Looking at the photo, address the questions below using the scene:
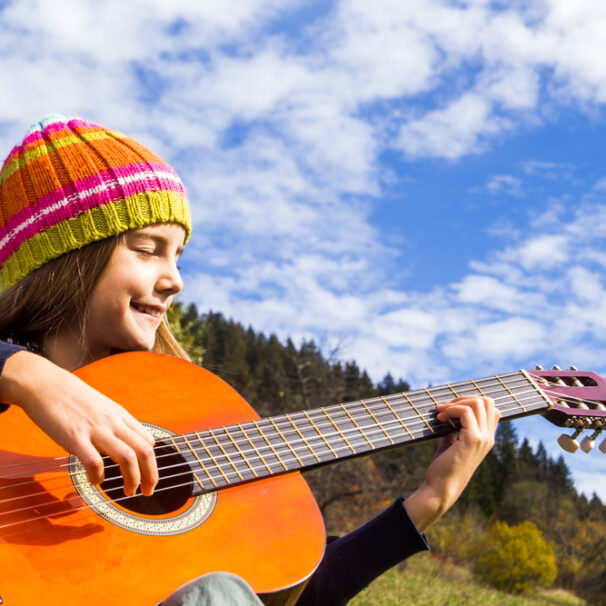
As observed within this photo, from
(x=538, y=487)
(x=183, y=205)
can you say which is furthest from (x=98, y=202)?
(x=538, y=487)

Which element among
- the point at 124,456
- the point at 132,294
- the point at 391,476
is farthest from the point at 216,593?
the point at 391,476

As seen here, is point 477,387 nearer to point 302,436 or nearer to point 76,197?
point 302,436

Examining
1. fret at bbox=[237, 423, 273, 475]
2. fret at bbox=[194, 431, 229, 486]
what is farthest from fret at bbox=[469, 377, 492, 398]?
fret at bbox=[194, 431, 229, 486]

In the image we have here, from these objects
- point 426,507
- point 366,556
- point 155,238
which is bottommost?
point 366,556

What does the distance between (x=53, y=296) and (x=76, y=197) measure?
360 millimetres

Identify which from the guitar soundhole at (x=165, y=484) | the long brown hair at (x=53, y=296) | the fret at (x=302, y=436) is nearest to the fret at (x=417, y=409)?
the fret at (x=302, y=436)

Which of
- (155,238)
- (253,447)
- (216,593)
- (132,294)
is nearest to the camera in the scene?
(216,593)

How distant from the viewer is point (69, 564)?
1402 mm

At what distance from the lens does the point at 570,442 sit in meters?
2.32

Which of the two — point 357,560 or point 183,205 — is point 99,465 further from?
point 183,205

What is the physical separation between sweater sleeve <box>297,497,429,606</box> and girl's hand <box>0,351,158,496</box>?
Answer: 86cm

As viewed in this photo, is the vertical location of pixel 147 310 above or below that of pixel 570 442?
above

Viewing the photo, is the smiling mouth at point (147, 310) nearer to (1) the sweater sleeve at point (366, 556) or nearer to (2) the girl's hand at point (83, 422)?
(2) the girl's hand at point (83, 422)

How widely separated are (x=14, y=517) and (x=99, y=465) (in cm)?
27
